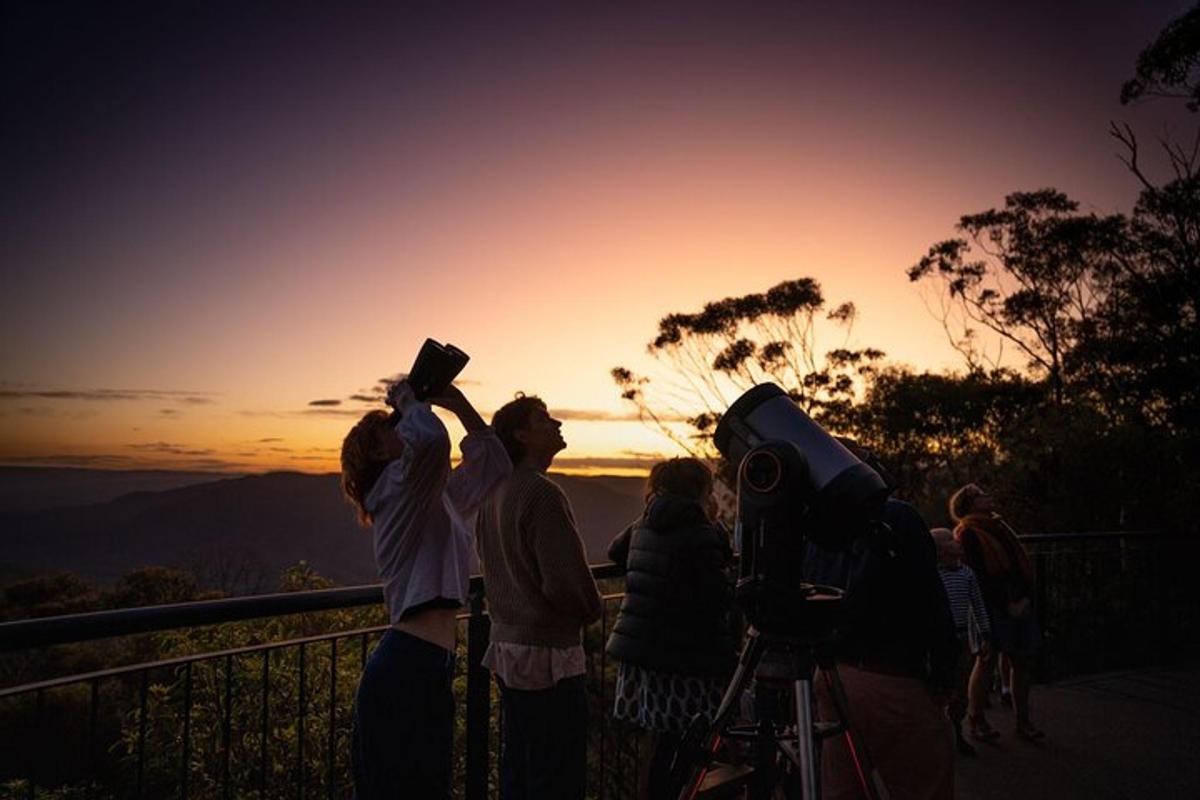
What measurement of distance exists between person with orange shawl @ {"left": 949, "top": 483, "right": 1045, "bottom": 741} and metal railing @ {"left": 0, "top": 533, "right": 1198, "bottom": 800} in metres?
0.96

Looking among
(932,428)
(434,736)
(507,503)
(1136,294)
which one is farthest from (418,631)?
(932,428)

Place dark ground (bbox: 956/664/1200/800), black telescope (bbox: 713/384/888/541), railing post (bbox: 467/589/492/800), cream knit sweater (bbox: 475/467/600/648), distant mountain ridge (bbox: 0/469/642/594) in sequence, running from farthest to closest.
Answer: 1. distant mountain ridge (bbox: 0/469/642/594)
2. dark ground (bbox: 956/664/1200/800)
3. railing post (bbox: 467/589/492/800)
4. cream knit sweater (bbox: 475/467/600/648)
5. black telescope (bbox: 713/384/888/541)

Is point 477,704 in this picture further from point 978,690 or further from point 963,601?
point 978,690

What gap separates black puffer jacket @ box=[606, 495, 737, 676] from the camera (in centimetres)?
353

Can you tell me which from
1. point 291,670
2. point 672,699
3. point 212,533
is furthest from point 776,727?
point 212,533

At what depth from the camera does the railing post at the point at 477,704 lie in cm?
314

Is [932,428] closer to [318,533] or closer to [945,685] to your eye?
[945,685]

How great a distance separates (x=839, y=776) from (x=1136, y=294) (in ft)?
67.1

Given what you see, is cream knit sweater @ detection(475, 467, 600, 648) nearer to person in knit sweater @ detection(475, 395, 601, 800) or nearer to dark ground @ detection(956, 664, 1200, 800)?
person in knit sweater @ detection(475, 395, 601, 800)

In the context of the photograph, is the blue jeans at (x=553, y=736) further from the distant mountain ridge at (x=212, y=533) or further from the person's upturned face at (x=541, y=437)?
the distant mountain ridge at (x=212, y=533)

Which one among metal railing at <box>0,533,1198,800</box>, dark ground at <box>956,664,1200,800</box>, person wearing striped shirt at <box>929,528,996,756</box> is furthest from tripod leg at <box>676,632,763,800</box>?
person wearing striped shirt at <box>929,528,996,756</box>

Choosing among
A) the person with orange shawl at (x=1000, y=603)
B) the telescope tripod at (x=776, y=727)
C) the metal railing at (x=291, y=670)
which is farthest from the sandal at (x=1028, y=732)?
the telescope tripod at (x=776, y=727)

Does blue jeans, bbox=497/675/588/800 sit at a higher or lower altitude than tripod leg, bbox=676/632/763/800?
lower

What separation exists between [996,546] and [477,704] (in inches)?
163
